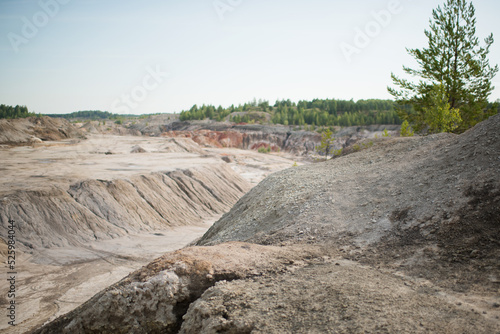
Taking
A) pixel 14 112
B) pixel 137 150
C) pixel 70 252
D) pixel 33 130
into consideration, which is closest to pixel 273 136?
pixel 137 150

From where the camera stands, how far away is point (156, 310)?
15.1 ft

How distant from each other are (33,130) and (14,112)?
35421 millimetres

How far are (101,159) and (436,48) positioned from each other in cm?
2562

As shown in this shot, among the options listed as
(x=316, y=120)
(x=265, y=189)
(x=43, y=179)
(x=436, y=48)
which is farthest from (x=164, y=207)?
(x=316, y=120)

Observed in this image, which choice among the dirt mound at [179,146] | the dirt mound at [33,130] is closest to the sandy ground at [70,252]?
the dirt mound at [33,130]

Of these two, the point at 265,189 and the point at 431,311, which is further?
the point at 265,189

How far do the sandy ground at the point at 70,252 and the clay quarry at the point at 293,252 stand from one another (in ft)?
0.26

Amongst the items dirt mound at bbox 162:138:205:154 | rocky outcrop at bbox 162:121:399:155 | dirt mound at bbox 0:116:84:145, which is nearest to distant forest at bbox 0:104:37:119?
dirt mound at bbox 0:116:84:145

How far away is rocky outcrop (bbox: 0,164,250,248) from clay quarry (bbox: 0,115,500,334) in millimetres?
73

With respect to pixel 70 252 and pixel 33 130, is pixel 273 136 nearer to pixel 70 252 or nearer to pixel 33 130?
pixel 33 130

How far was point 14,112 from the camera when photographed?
6644 centimetres

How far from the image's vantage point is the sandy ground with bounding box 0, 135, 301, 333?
991 cm

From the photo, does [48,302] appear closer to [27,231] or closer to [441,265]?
[27,231]

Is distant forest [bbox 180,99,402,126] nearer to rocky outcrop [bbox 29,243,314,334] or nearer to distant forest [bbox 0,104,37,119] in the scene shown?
distant forest [bbox 0,104,37,119]
